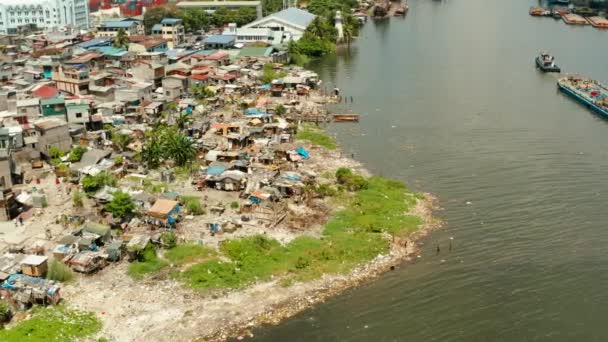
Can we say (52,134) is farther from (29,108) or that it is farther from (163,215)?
(163,215)

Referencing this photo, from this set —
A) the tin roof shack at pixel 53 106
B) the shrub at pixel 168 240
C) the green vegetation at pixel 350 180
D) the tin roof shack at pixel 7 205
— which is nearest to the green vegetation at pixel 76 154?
the tin roof shack at pixel 7 205

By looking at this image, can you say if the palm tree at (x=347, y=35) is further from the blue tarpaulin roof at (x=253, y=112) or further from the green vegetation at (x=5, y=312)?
the green vegetation at (x=5, y=312)

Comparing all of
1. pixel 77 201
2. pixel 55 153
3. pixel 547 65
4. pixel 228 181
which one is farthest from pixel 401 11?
pixel 77 201

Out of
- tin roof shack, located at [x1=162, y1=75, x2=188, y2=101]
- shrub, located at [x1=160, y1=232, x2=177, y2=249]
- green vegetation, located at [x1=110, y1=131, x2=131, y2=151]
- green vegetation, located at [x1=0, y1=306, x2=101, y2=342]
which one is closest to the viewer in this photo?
green vegetation, located at [x1=0, y1=306, x2=101, y2=342]

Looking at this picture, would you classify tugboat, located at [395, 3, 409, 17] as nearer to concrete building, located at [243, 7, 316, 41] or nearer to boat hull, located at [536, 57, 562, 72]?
concrete building, located at [243, 7, 316, 41]

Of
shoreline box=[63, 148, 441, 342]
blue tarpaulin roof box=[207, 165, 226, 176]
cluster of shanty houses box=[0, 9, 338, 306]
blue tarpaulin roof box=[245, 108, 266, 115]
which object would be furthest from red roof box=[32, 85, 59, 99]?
shoreline box=[63, 148, 441, 342]

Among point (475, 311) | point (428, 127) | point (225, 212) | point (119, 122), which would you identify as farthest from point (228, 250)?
point (428, 127)

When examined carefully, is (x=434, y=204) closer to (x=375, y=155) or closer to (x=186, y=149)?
(x=375, y=155)
